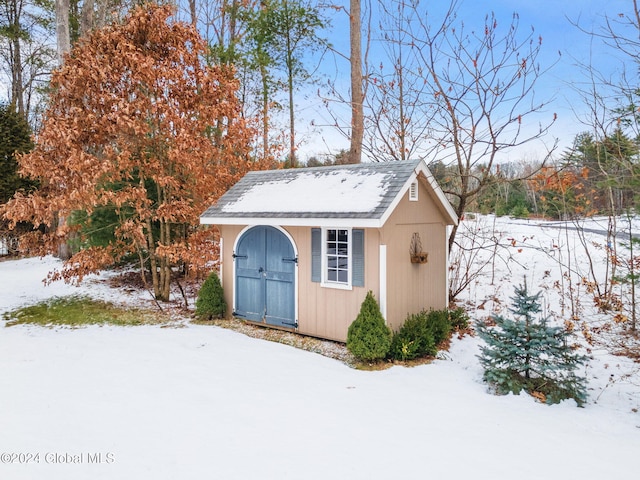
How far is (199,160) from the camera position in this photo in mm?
9281

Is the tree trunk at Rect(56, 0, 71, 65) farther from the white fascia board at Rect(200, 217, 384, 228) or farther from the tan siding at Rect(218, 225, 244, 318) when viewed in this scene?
the tan siding at Rect(218, 225, 244, 318)

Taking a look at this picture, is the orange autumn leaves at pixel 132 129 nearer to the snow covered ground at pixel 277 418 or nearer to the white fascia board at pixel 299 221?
the white fascia board at pixel 299 221

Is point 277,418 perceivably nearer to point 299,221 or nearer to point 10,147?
point 299,221

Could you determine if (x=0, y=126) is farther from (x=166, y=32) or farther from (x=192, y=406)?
(x=192, y=406)

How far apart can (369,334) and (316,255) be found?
176cm

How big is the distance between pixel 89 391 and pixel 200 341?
2.30m

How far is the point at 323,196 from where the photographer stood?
296 inches

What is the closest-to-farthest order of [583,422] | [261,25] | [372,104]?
1. [583,422]
2. [372,104]
3. [261,25]

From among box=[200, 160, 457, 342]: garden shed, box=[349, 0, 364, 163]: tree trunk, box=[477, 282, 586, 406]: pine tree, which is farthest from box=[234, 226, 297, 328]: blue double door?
box=[349, 0, 364, 163]: tree trunk

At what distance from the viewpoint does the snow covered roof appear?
6.75m

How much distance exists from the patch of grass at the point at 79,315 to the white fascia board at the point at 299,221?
2494 mm

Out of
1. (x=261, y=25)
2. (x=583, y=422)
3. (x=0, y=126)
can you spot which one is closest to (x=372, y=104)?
(x=261, y=25)

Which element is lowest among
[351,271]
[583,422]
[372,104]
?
[583,422]

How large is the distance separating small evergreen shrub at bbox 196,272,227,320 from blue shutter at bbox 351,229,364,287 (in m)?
3.15
